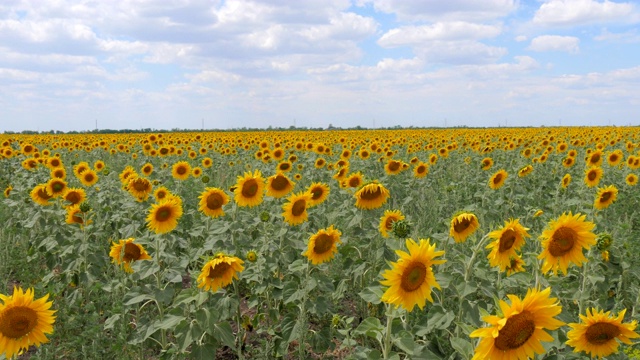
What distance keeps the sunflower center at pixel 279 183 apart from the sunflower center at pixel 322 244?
58.0 inches

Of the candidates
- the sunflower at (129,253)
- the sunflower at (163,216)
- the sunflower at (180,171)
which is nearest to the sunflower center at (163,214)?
the sunflower at (163,216)

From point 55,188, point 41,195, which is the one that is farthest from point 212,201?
point 41,195

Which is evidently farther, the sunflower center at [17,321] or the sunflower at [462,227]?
the sunflower at [462,227]

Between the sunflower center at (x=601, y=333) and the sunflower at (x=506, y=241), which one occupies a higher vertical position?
the sunflower at (x=506, y=241)

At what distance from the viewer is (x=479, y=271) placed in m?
2.93

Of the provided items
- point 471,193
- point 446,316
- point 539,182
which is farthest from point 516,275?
point 539,182

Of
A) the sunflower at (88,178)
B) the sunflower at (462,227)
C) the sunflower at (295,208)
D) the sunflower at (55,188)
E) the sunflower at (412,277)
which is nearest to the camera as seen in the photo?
the sunflower at (412,277)

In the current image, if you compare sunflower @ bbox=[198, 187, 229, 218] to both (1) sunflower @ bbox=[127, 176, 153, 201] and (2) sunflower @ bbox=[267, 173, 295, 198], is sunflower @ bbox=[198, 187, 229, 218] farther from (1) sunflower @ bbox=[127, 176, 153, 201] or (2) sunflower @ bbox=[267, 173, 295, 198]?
(1) sunflower @ bbox=[127, 176, 153, 201]

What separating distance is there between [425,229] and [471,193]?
8.97 ft

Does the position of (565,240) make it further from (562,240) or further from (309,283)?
(309,283)

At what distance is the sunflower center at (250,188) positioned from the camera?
4668 mm

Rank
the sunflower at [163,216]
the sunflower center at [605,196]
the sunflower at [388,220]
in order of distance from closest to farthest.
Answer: the sunflower at [163,216] → the sunflower at [388,220] → the sunflower center at [605,196]

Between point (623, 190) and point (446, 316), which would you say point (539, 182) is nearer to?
point (623, 190)

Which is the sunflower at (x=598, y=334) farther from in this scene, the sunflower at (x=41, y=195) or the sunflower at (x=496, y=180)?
the sunflower at (x=41, y=195)
